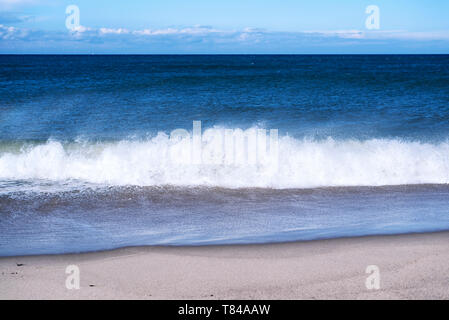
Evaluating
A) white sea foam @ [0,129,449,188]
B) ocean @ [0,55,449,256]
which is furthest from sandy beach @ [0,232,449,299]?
white sea foam @ [0,129,449,188]

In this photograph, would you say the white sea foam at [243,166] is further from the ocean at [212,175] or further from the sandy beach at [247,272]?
the sandy beach at [247,272]

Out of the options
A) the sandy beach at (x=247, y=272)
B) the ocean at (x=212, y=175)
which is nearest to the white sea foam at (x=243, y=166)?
the ocean at (x=212, y=175)

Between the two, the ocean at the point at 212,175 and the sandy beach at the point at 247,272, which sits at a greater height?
the ocean at the point at 212,175

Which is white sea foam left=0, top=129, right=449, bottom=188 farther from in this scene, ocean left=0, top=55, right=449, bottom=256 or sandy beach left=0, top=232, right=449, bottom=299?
sandy beach left=0, top=232, right=449, bottom=299

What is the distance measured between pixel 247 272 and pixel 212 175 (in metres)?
4.44

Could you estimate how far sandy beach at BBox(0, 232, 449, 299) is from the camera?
3949 mm

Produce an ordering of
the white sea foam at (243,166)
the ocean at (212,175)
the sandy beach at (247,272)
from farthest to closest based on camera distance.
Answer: the white sea foam at (243,166), the ocean at (212,175), the sandy beach at (247,272)

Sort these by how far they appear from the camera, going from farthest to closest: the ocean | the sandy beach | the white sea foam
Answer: the white sea foam → the ocean → the sandy beach

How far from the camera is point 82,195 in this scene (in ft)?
24.9

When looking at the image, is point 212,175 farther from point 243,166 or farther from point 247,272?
point 247,272

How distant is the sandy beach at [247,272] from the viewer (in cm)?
395

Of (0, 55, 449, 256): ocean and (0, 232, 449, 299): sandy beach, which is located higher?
(0, 55, 449, 256): ocean

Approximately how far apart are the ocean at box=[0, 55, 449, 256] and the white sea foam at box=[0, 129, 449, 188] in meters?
0.03

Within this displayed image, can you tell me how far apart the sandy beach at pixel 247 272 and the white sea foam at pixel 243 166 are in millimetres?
3396
